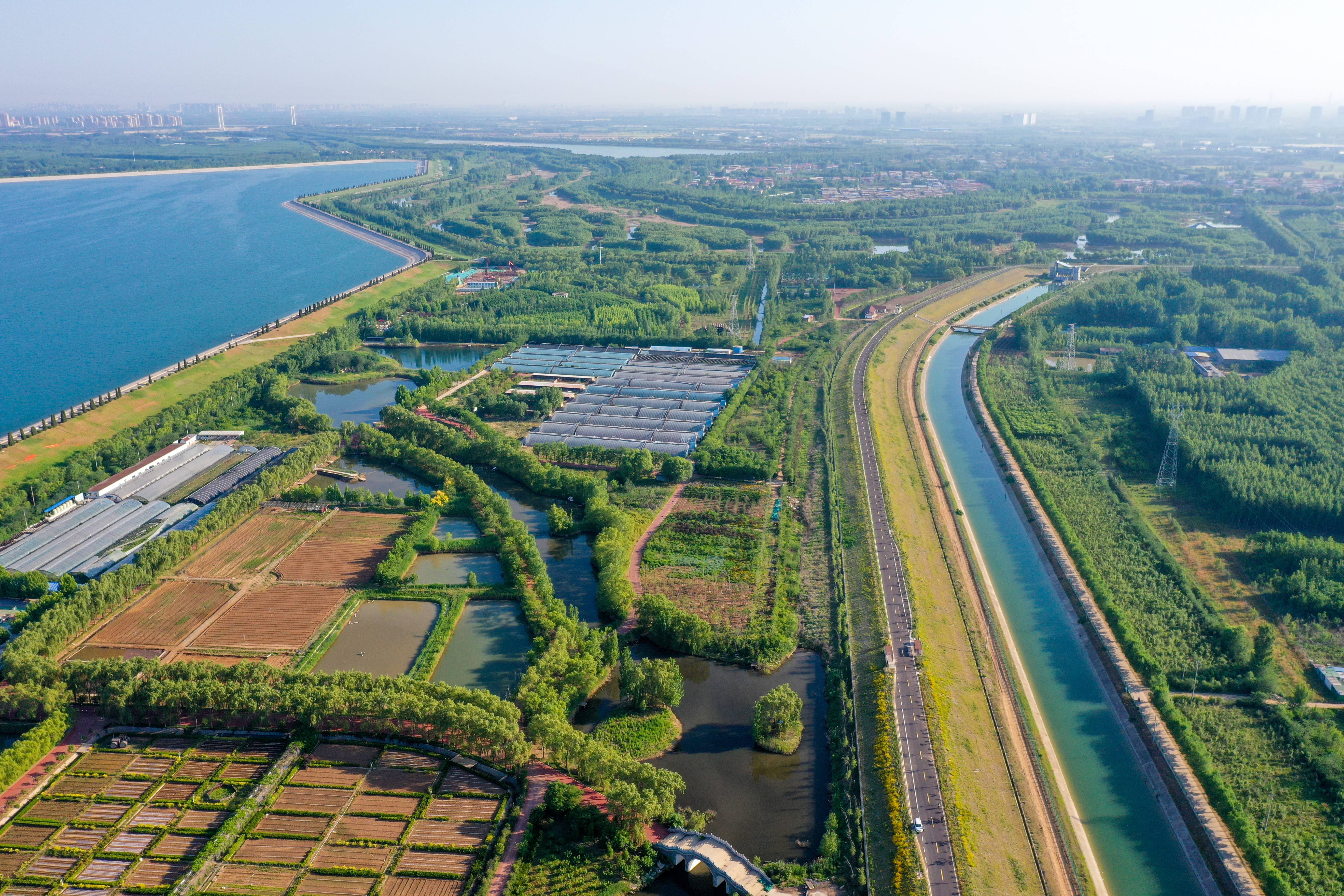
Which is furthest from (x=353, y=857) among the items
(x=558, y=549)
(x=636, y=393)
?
(x=636, y=393)

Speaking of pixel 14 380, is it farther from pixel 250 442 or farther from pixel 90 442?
pixel 250 442

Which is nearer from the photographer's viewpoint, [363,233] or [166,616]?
[166,616]

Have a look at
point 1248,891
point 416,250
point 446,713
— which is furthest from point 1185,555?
point 416,250

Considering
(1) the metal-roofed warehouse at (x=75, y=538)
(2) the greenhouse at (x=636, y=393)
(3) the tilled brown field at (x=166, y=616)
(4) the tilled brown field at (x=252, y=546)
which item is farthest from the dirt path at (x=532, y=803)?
(1) the metal-roofed warehouse at (x=75, y=538)

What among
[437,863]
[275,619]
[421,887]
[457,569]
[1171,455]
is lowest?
[421,887]

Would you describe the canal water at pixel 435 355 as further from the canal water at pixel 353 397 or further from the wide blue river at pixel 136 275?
the wide blue river at pixel 136 275

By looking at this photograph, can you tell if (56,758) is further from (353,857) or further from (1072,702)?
(1072,702)

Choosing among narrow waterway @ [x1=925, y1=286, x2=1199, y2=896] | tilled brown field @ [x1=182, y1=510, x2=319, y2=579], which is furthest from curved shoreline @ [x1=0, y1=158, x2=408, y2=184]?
narrow waterway @ [x1=925, y1=286, x2=1199, y2=896]
